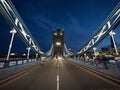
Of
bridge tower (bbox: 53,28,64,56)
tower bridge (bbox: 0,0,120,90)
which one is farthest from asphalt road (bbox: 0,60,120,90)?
bridge tower (bbox: 53,28,64,56)

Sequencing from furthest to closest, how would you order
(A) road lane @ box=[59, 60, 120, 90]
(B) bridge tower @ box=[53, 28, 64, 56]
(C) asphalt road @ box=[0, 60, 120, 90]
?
(B) bridge tower @ box=[53, 28, 64, 56] → (C) asphalt road @ box=[0, 60, 120, 90] → (A) road lane @ box=[59, 60, 120, 90]

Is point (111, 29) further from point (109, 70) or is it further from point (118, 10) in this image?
point (109, 70)

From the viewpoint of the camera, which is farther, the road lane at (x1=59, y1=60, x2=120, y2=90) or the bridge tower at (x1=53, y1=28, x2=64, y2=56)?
the bridge tower at (x1=53, y1=28, x2=64, y2=56)

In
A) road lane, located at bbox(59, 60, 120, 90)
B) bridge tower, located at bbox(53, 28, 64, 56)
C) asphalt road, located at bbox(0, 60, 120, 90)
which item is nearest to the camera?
road lane, located at bbox(59, 60, 120, 90)

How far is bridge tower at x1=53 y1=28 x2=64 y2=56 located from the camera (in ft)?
472

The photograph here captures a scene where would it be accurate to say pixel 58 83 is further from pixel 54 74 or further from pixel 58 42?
pixel 58 42

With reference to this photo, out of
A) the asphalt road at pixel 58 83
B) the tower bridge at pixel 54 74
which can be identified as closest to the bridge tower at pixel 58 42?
the tower bridge at pixel 54 74

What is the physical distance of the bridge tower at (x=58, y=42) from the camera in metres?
144

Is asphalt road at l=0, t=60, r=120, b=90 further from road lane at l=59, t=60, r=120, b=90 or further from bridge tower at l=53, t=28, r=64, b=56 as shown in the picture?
bridge tower at l=53, t=28, r=64, b=56

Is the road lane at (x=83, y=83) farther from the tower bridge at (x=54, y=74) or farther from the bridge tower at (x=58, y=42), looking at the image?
the bridge tower at (x=58, y=42)

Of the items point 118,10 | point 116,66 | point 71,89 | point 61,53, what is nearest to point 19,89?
point 71,89

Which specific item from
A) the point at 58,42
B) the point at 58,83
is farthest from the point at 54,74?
the point at 58,42

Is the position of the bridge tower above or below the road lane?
above

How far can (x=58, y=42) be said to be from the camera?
148 metres
